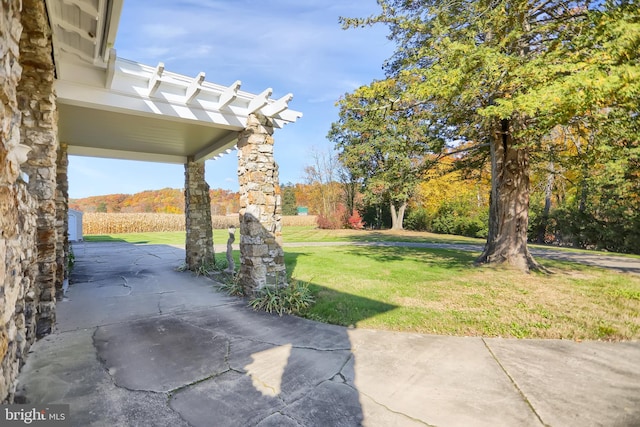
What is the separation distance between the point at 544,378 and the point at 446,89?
3.86 meters

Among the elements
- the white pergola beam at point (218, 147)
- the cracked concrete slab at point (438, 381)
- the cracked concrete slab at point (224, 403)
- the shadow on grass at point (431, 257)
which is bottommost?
the cracked concrete slab at point (224, 403)

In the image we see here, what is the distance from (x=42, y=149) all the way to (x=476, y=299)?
645cm

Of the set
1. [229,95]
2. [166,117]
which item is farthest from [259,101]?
[166,117]

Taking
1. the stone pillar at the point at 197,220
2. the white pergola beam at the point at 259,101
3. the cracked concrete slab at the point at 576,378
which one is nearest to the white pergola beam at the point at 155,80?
the white pergola beam at the point at 259,101

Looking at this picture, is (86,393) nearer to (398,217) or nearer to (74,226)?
(74,226)

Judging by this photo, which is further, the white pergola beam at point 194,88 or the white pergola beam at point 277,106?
the white pergola beam at point 277,106

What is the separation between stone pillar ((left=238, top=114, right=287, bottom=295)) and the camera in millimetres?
5223

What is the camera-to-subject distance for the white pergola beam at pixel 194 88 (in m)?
4.23

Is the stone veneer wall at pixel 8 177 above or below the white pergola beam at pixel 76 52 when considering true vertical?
below

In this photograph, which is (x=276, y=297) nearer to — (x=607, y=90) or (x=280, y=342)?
(x=280, y=342)

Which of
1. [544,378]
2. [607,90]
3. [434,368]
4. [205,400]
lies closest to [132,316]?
[205,400]

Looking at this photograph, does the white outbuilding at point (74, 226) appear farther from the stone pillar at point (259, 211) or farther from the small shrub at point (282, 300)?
the small shrub at point (282, 300)

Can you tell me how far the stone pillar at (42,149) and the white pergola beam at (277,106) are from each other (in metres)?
2.80

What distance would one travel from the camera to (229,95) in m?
4.69
